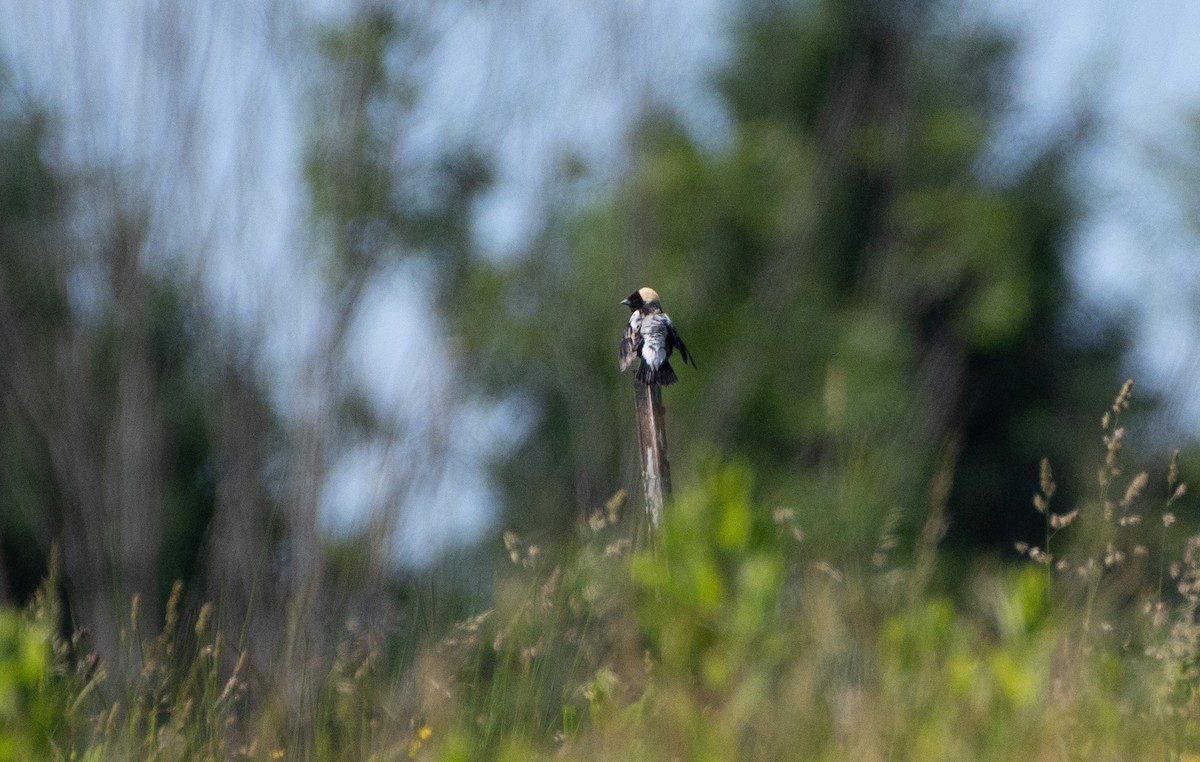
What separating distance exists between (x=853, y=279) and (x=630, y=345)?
1454 centimetres

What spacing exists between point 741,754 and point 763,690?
0.45ft

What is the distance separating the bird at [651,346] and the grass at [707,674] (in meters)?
0.40

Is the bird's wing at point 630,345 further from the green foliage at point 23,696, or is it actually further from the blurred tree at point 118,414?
the blurred tree at point 118,414

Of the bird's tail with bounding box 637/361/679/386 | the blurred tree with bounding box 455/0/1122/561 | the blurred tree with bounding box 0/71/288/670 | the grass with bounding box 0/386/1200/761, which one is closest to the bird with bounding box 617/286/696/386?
the bird's tail with bounding box 637/361/679/386

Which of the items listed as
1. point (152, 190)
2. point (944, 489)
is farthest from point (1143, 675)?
point (152, 190)

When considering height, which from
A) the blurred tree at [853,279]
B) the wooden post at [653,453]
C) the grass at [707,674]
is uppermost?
the wooden post at [653,453]

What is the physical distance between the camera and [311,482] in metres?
8.01

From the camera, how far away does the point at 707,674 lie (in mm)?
2582

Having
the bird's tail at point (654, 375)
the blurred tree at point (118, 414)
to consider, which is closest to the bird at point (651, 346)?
the bird's tail at point (654, 375)

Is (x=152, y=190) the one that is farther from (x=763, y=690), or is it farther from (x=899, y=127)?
(x=899, y=127)

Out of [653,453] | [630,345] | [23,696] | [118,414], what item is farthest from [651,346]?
[118,414]

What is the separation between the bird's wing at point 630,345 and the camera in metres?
3.43

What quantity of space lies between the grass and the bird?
1.31ft

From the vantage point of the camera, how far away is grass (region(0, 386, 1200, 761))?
8.09 feet
